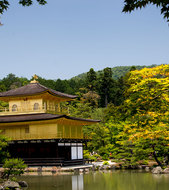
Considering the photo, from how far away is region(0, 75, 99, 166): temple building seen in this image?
31.5 m

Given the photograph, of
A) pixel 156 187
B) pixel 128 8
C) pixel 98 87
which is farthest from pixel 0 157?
pixel 98 87

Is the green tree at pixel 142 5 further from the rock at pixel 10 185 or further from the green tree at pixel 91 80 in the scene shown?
the green tree at pixel 91 80

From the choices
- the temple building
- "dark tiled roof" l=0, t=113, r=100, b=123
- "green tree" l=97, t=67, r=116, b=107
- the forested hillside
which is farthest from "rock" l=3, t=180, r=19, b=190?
"green tree" l=97, t=67, r=116, b=107

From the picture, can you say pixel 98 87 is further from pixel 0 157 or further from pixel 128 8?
pixel 128 8

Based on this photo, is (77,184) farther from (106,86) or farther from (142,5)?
(106,86)

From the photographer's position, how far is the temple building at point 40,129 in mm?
31531

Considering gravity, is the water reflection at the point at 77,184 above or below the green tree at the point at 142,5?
below

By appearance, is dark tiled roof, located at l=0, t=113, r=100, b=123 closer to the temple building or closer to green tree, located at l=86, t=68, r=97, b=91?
the temple building

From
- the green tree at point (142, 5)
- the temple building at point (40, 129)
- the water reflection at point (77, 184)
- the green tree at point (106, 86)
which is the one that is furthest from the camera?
the green tree at point (106, 86)

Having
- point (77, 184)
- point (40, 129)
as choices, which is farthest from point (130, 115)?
point (40, 129)

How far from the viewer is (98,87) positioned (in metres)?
71.1

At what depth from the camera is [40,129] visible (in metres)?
32.7

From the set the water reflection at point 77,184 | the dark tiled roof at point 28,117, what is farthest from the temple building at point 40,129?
the water reflection at point 77,184

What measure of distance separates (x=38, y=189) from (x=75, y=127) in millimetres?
17460
